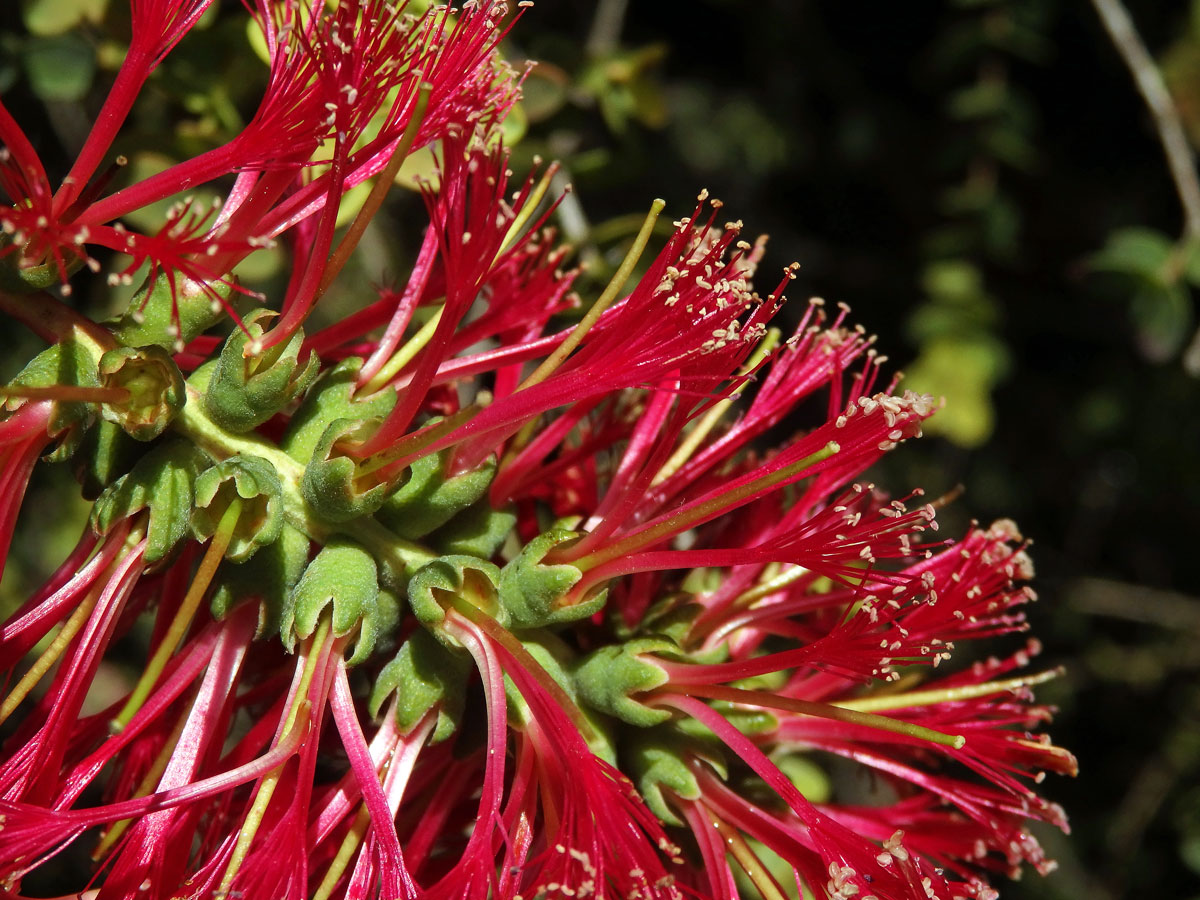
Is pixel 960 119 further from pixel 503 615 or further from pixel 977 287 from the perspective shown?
pixel 503 615

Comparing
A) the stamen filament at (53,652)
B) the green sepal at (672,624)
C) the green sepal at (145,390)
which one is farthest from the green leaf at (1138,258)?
the stamen filament at (53,652)

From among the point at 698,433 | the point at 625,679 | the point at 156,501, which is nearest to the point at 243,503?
the point at 156,501

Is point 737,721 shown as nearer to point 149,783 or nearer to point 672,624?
point 672,624

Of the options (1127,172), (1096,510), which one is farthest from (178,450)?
(1096,510)

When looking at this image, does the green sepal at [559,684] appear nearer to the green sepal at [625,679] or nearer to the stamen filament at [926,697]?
the green sepal at [625,679]

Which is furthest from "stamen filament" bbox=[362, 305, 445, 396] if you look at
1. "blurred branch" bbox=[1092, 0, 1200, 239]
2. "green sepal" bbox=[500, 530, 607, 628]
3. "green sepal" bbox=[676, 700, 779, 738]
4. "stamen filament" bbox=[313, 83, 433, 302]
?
"blurred branch" bbox=[1092, 0, 1200, 239]

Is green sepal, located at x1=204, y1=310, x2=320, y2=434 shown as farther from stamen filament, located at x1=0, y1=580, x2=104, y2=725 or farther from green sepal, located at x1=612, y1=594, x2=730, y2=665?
green sepal, located at x1=612, y1=594, x2=730, y2=665
